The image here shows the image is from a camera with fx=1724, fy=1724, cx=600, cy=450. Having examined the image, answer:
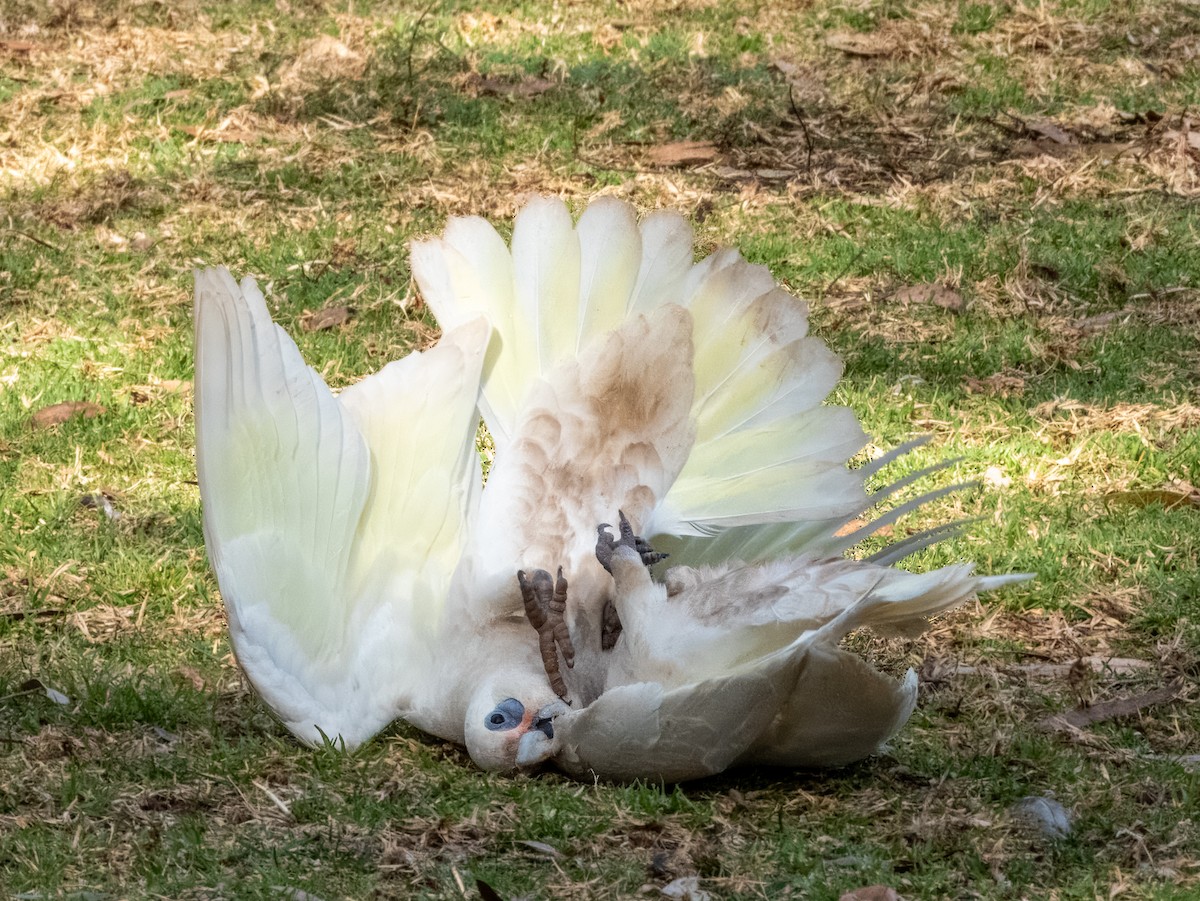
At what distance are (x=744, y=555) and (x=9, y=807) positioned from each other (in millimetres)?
1593

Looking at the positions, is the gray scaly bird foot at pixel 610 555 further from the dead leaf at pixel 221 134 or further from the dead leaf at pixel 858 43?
the dead leaf at pixel 858 43

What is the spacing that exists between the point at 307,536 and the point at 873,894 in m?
1.32

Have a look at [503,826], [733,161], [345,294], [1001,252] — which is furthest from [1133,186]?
[503,826]

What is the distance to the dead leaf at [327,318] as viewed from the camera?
229 inches

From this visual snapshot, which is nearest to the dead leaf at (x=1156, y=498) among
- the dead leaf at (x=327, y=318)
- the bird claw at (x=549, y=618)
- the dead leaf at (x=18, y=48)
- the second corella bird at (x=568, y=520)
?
Answer: the second corella bird at (x=568, y=520)

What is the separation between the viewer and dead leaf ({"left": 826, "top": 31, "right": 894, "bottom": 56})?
7938 millimetres

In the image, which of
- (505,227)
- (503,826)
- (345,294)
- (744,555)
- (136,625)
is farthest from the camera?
(505,227)

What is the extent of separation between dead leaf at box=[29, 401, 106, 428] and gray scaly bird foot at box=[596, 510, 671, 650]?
7.55 ft

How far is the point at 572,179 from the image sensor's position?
6.87m

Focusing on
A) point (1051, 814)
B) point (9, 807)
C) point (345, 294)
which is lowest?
point (1051, 814)

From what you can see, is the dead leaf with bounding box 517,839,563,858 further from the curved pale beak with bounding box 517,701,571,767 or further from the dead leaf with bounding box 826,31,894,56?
the dead leaf with bounding box 826,31,894,56

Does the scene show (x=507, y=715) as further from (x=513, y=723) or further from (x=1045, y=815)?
(x=1045, y=815)

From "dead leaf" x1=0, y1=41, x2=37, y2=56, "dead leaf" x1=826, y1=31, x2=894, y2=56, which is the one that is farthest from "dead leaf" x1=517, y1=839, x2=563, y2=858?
"dead leaf" x1=0, y1=41, x2=37, y2=56

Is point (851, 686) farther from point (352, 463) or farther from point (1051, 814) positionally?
point (352, 463)
